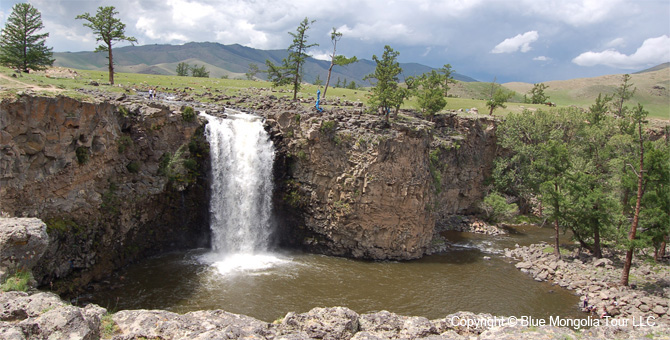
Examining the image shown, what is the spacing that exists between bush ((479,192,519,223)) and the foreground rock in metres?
28.9

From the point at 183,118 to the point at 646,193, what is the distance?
31464mm

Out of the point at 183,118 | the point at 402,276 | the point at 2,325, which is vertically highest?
the point at 183,118

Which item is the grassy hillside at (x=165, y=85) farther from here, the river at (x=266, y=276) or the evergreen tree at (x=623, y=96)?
the evergreen tree at (x=623, y=96)

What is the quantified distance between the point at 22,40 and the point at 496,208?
2094 inches

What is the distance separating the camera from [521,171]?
43250 millimetres

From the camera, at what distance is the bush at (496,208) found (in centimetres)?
3994

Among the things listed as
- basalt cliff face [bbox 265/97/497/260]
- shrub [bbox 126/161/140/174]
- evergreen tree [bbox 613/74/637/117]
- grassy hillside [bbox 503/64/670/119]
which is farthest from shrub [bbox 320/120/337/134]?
grassy hillside [bbox 503/64/670/119]

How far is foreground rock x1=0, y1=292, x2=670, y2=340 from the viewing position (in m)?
7.88

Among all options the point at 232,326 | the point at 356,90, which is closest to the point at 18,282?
the point at 232,326

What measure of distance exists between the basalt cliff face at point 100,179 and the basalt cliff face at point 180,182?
0.06m

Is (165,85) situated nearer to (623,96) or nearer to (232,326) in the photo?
(232,326)

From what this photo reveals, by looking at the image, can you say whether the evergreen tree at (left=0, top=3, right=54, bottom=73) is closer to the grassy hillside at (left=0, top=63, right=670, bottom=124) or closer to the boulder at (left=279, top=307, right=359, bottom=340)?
the grassy hillside at (left=0, top=63, right=670, bottom=124)

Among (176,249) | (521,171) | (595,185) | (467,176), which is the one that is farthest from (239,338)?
(521,171)

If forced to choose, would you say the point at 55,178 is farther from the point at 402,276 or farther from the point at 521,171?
the point at 521,171
